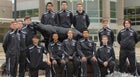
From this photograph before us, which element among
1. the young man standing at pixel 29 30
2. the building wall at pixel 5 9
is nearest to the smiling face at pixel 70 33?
the young man standing at pixel 29 30

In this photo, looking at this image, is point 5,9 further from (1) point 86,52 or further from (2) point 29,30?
(1) point 86,52

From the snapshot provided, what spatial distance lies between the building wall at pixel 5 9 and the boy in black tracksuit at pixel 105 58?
63.9 metres

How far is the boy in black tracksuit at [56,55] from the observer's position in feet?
40.6

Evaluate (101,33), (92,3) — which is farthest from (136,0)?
(101,33)

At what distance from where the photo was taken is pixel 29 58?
12602 mm

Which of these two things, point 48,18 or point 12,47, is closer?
point 12,47

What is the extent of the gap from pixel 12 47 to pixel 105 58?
3.05 m

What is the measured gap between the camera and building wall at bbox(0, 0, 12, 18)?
248 ft

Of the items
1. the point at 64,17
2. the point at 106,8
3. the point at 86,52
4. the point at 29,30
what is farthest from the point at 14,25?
the point at 106,8

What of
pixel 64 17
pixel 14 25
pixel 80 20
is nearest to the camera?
pixel 14 25

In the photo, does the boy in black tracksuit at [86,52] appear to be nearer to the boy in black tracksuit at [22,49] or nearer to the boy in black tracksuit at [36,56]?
the boy in black tracksuit at [36,56]

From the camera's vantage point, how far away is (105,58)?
41.7 feet

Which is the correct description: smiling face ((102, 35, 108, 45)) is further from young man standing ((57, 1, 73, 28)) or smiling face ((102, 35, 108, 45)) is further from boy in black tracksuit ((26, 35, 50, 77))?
boy in black tracksuit ((26, 35, 50, 77))

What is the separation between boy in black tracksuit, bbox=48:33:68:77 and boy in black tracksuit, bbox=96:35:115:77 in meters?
1.20
